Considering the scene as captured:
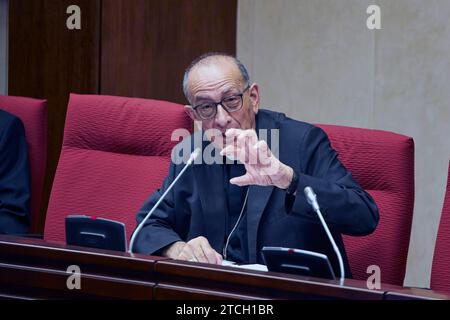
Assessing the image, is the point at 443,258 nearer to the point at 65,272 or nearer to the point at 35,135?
the point at 65,272

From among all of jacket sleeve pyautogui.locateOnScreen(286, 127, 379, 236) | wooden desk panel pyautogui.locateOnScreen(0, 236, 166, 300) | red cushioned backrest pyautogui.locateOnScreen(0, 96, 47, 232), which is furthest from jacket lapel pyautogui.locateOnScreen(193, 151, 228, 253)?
red cushioned backrest pyautogui.locateOnScreen(0, 96, 47, 232)

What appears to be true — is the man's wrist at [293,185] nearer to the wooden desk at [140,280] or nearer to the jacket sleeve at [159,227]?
the jacket sleeve at [159,227]

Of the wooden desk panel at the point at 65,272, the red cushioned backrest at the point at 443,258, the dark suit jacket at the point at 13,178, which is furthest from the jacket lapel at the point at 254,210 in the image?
the dark suit jacket at the point at 13,178

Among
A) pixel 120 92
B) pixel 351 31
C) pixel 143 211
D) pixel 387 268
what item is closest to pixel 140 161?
pixel 143 211

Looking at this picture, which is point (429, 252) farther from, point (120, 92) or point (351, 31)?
point (120, 92)

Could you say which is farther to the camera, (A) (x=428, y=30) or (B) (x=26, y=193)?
(A) (x=428, y=30)

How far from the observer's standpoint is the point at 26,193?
2973mm

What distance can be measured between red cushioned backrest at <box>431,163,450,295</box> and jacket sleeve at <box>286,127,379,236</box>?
0.20 m

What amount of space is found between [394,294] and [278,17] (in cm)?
288

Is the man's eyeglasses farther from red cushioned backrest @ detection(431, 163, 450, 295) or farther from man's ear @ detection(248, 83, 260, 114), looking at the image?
red cushioned backrest @ detection(431, 163, 450, 295)

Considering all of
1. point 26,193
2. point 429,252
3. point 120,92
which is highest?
point 120,92

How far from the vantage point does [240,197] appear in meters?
2.50

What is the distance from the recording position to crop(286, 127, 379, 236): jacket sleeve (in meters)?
2.12

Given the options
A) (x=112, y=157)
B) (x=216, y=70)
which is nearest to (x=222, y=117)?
(x=216, y=70)
